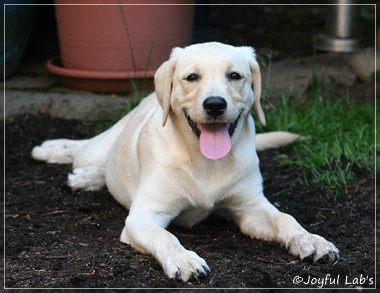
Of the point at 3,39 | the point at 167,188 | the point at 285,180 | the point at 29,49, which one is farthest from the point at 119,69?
the point at 167,188

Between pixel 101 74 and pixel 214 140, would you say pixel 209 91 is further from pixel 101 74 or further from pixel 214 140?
pixel 101 74

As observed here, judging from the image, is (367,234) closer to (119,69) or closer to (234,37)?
(119,69)

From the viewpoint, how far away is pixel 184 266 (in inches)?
136

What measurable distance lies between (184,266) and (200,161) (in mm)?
760

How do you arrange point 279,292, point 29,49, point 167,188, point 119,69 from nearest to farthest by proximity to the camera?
point 279,292 < point 167,188 < point 119,69 < point 29,49

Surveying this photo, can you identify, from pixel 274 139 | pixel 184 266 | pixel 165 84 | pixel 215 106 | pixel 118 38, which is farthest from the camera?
pixel 118 38

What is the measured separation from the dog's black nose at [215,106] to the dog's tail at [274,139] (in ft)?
5.56

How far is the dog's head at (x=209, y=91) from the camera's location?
377 cm

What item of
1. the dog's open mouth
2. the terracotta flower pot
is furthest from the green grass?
the dog's open mouth

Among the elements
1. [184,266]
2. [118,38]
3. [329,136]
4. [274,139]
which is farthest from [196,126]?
[118,38]

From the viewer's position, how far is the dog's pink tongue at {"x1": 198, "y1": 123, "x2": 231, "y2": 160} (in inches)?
153

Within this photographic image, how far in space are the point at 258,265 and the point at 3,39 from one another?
11.3ft

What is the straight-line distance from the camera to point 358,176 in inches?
198

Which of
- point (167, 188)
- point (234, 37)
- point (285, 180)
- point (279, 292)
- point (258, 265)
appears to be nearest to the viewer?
point (279, 292)
